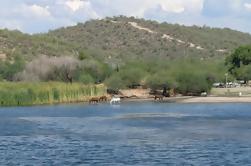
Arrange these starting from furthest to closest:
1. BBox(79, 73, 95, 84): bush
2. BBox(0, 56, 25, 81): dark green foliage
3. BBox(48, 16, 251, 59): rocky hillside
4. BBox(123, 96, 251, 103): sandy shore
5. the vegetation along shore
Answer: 1. BBox(48, 16, 251, 59): rocky hillside
2. BBox(0, 56, 25, 81): dark green foliage
3. BBox(79, 73, 95, 84): bush
4. BBox(123, 96, 251, 103): sandy shore
5. the vegetation along shore

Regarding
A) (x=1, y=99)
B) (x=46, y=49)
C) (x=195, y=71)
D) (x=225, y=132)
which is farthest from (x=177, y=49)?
(x=225, y=132)

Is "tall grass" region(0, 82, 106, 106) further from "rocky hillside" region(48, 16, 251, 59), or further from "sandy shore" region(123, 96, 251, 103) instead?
"rocky hillside" region(48, 16, 251, 59)

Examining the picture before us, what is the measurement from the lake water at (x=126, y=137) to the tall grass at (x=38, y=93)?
39.2 ft

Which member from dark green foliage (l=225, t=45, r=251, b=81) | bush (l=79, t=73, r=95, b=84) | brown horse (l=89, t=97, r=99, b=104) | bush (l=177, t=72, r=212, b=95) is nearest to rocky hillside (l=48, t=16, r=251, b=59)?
dark green foliage (l=225, t=45, r=251, b=81)

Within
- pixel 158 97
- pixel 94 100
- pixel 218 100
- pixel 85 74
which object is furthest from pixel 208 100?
pixel 85 74

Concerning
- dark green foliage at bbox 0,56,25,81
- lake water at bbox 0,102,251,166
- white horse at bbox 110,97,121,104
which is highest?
dark green foliage at bbox 0,56,25,81

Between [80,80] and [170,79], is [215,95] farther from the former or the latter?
[80,80]

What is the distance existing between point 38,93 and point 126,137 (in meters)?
46.7

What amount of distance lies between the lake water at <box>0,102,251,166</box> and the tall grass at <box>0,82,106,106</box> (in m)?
12.0

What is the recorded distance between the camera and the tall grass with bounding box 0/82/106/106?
301ft

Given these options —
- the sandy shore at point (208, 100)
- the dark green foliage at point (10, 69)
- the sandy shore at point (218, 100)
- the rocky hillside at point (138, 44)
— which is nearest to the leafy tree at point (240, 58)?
the sandy shore at point (208, 100)

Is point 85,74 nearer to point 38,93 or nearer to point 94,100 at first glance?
point 94,100

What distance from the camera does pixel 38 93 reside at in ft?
308

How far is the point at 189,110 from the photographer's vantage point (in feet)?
264
